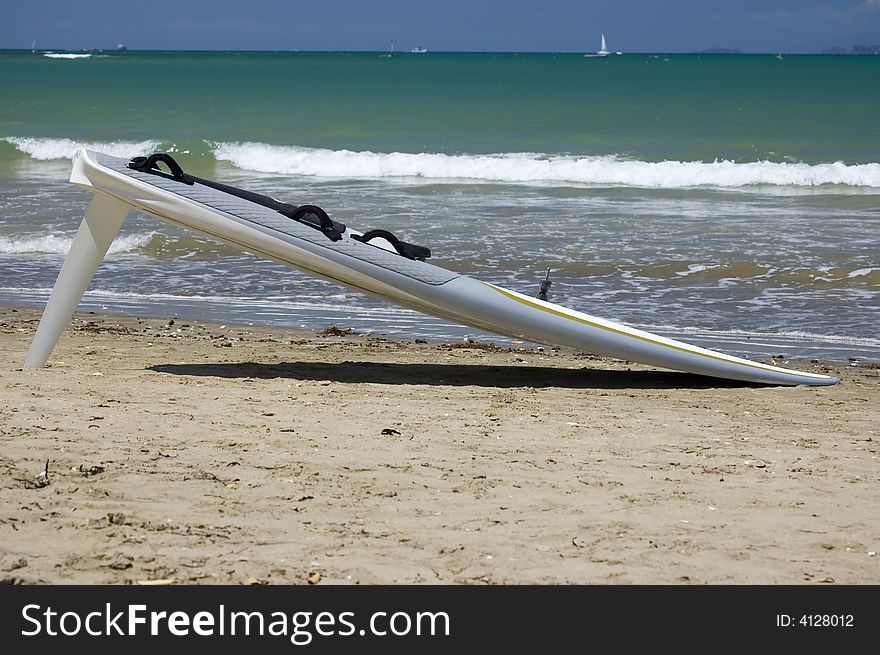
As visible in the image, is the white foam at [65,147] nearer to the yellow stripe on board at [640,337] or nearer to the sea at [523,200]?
the sea at [523,200]

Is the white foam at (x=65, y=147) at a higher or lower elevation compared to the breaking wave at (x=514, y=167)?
higher

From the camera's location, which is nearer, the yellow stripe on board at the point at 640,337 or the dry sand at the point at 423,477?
the dry sand at the point at 423,477

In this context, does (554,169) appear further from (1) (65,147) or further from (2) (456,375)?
(2) (456,375)

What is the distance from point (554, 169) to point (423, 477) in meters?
17.8

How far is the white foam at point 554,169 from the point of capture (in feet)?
65.8

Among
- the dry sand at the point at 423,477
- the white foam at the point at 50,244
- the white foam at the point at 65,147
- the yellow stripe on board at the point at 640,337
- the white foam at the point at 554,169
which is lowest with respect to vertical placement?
the dry sand at the point at 423,477

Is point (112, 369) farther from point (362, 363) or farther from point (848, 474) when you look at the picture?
point (848, 474)

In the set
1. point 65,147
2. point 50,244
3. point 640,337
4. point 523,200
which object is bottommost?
point 640,337

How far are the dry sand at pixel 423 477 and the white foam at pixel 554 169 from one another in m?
14.2

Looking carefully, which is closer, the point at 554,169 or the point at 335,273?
the point at 335,273

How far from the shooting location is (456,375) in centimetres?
680

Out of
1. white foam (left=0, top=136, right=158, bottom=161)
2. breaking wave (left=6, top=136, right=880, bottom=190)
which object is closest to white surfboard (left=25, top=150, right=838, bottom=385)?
breaking wave (left=6, top=136, right=880, bottom=190)

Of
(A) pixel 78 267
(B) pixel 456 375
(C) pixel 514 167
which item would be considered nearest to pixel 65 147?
(C) pixel 514 167

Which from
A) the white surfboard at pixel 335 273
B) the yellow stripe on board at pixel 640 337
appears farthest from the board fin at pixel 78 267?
the yellow stripe on board at pixel 640 337
